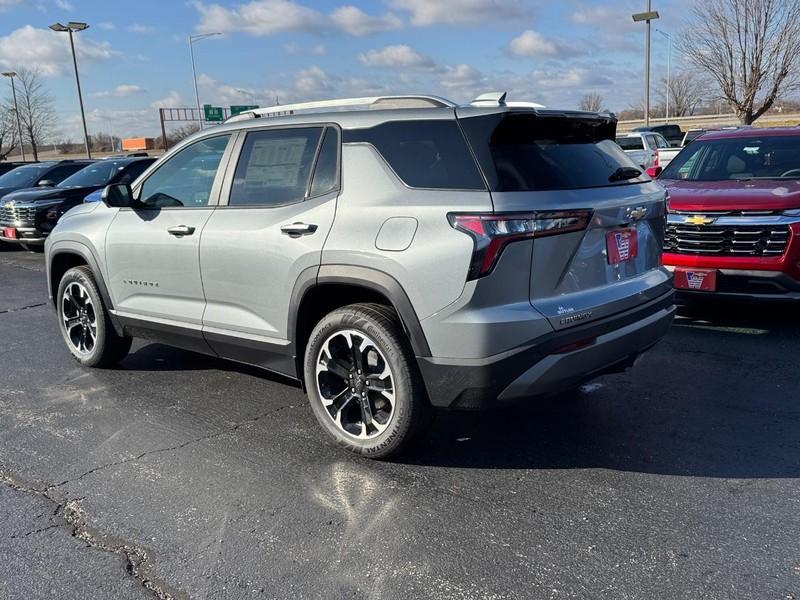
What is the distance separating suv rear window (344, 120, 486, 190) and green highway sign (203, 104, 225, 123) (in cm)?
4790

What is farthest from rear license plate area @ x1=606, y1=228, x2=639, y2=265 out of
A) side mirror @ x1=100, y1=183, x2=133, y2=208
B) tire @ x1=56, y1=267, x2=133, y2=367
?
tire @ x1=56, y1=267, x2=133, y2=367

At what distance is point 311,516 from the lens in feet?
10.6

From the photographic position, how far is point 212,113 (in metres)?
50.1

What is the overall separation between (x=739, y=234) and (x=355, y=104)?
353 centimetres

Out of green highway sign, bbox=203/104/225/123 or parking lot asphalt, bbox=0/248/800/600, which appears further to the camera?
green highway sign, bbox=203/104/225/123

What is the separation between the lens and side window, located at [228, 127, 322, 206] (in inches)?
157

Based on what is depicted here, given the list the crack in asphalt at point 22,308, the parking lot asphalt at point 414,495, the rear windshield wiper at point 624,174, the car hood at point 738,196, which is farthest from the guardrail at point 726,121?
A: the parking lot asphalt at point 414,495

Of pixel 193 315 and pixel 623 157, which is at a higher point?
pixel 623 157

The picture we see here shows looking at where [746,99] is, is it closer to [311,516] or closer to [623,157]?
[623,157]

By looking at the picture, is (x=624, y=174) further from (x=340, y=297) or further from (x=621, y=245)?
(x=340, y=297)

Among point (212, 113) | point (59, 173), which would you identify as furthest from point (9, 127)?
point (59, 173)

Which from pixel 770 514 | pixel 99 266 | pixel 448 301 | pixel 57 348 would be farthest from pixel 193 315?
pixel 770 514

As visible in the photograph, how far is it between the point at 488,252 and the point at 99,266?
129 inches

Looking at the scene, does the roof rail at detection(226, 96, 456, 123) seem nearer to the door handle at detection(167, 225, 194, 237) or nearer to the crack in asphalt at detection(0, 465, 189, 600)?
the door handle at detection(167, 225, 194, 237)
